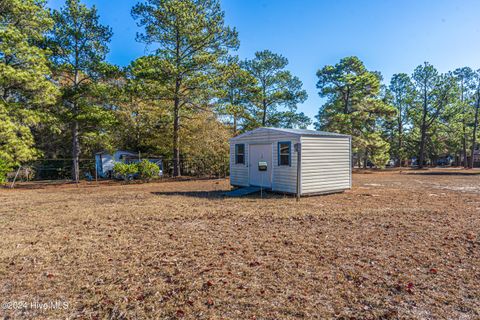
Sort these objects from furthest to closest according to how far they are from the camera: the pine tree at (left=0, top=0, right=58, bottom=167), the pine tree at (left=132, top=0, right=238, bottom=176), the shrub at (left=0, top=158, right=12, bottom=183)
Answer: the pine tree at (left=132, top=0, right=238, bottom=176) < the shrub at (left=0, top=158, right=12, bottom=183) < the pine tree at (left=0, top=0, right=58, bottom=167)

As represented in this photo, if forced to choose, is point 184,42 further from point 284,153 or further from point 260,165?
point 284,153

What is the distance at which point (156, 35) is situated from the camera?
15.5 meters

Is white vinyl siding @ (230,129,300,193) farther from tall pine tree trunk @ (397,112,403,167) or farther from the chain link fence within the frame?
tall pine tree trunk @ (397,112,403,167)

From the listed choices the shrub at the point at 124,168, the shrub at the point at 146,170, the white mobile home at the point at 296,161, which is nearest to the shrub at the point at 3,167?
the shrub at the point at 124,168

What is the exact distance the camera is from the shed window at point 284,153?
30.9ft

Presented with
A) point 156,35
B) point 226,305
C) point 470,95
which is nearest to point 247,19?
point 156,35

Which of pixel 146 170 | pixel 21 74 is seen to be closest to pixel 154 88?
pixel 146 170

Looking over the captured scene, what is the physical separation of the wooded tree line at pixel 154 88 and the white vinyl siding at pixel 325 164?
8.14 m

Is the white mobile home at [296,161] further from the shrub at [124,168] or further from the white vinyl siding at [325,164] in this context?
the shrub at [124,168]

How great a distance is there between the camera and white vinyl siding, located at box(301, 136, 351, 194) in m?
9.31

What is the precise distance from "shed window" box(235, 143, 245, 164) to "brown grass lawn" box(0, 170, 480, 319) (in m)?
4.64

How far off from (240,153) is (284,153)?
92.2 inches

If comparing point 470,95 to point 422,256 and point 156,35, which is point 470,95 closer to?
point 156,35

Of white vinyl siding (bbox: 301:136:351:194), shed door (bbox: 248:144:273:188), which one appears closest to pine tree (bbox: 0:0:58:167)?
shed door (bbox: 248:144:273:188)
